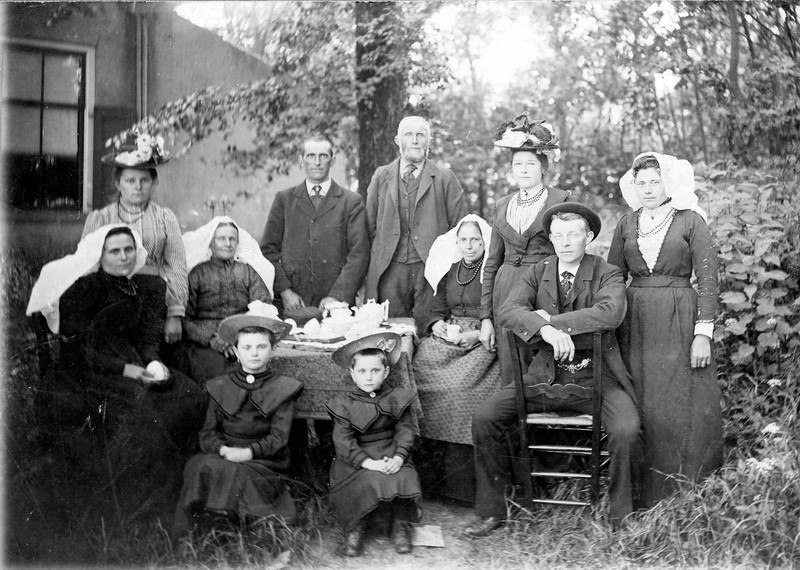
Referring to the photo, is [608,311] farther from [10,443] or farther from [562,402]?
[10,443]

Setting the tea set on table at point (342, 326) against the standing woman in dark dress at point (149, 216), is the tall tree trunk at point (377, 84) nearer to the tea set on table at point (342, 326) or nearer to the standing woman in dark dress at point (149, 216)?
the tea set on table at point (342, 326)

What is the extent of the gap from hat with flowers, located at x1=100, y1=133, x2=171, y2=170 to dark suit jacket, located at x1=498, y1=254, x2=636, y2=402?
2.19m

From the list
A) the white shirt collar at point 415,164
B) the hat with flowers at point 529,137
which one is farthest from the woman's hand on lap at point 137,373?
the hat with flowers at point 529,137

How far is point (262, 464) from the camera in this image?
3.65m

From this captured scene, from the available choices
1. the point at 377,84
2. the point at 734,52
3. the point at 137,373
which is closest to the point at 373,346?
the point at 137,373

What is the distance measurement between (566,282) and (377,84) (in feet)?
5.81

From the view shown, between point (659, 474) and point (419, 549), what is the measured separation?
1.32 meters

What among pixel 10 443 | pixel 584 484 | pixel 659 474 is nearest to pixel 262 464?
pixel 10 443

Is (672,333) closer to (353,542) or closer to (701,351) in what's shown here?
(701,351)

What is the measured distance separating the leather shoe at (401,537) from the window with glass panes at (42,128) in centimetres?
247

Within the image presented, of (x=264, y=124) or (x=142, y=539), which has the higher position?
(x=264, y=124)

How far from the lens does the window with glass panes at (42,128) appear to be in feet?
13.3

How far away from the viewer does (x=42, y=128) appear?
409cm

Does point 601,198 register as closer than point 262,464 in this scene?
No
